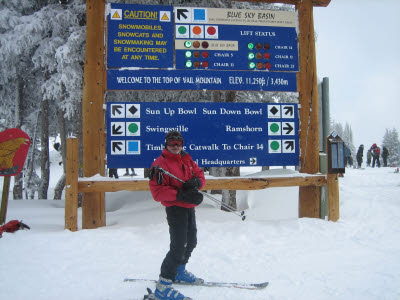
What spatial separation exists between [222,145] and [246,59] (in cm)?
192

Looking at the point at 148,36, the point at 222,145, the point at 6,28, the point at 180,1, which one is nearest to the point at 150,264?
the point at 222,145

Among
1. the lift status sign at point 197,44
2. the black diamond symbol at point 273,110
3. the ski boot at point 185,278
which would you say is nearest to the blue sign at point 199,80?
the lift status sign at point 197,44

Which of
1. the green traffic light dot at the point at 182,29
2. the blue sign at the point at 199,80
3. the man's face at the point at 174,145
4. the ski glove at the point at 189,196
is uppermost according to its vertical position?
the green traffic light dot at the point at 182,29

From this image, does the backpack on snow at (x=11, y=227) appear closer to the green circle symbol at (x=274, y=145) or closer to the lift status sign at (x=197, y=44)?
the lift status sign at (x=197, y=44)

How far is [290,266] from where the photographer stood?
432 cm

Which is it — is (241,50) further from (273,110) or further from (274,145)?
(274,145)

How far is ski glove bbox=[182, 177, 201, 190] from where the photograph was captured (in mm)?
3277

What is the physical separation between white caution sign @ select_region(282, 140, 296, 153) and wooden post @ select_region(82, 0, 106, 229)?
12.5 ft

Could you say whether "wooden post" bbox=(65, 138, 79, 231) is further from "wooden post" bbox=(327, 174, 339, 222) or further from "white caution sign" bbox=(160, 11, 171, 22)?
"wooden post" bbox=(327, 174, 339, 222)

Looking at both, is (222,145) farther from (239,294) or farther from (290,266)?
(239,294)

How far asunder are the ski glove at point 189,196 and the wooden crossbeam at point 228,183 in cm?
274

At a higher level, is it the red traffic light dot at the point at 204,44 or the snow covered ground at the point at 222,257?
the red traffic light dot at the point at 204,44

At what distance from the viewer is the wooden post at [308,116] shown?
672 centimetres

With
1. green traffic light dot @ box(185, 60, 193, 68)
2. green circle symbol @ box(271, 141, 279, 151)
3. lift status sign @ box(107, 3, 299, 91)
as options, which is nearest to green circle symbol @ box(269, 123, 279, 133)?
green circle symbol @ box(271, 141, 279, 151)
